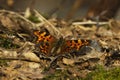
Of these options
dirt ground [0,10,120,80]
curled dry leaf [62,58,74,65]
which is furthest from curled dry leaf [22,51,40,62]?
curled dry leaf [62,58,74,65]

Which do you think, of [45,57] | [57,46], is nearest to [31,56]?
[45,57]

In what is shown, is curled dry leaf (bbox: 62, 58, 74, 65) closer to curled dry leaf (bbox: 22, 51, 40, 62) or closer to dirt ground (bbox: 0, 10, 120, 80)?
dirt ground (bbox: 0, 10, 120, 80)

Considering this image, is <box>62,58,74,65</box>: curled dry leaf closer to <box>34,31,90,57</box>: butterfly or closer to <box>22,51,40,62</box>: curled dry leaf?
<box>34,31,90,57</box>: butterfly

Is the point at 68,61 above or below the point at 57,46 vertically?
below

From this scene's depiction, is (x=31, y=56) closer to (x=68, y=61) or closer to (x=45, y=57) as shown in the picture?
(x=45, y=57)

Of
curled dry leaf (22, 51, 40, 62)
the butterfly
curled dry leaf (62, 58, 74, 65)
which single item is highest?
the butterfly

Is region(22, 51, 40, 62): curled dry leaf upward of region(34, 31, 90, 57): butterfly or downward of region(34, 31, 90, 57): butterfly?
downward

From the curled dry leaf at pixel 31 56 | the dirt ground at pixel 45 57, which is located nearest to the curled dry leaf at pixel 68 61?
the dirt ground at pixel 45 57

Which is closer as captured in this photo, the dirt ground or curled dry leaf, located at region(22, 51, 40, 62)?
the dirt ground

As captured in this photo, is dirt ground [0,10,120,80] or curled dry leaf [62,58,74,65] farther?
curled dry leaf [62,58,74,65]

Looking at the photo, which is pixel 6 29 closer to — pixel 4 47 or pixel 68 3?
pixel 4 47

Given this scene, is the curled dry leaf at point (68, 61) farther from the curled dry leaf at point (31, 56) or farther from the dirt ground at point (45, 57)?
the curled dry leaf at point (31, 56)
